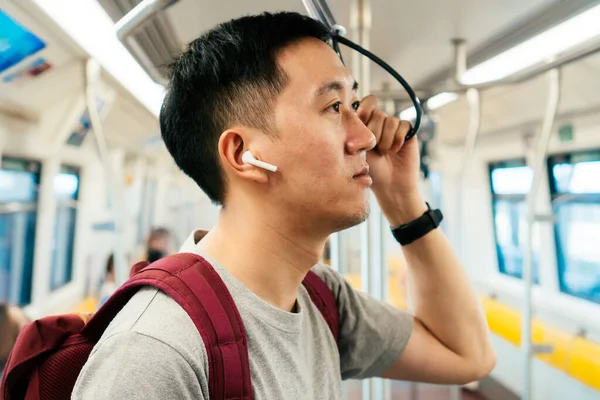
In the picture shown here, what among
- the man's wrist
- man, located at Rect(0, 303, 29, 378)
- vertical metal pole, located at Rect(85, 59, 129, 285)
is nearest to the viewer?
the man's wrist

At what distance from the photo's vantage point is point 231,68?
86 cm

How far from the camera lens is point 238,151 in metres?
0.86

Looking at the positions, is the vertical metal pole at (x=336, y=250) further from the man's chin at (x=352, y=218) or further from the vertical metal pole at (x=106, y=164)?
the vertical metal pole at (x=106, y=164)

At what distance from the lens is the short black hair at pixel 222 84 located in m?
0.85

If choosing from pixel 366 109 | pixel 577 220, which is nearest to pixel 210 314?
pixel 366 109

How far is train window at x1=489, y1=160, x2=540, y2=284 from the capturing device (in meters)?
4.18

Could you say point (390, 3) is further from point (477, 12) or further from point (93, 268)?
point (93, 268)

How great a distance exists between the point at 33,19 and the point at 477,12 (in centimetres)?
157

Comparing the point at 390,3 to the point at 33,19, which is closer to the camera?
the point at 390,3

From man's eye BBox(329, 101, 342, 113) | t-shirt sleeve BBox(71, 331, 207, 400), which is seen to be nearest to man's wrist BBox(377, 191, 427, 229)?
man's eye BBox(329, 101, 342, 113)

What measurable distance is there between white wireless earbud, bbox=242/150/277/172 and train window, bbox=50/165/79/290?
2.74m

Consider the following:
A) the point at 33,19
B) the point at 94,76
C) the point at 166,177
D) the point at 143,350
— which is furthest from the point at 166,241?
the point at 143,350

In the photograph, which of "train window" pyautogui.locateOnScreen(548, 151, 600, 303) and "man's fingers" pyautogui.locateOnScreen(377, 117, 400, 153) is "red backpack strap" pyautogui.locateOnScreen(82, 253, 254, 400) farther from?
"train window" pyautogui.locateOnScreen(548, 151, 600, 303)

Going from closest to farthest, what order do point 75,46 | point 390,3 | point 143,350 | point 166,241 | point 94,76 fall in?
point 143,350
point 390,3
point 75,46
point 94,76
point 166,241
